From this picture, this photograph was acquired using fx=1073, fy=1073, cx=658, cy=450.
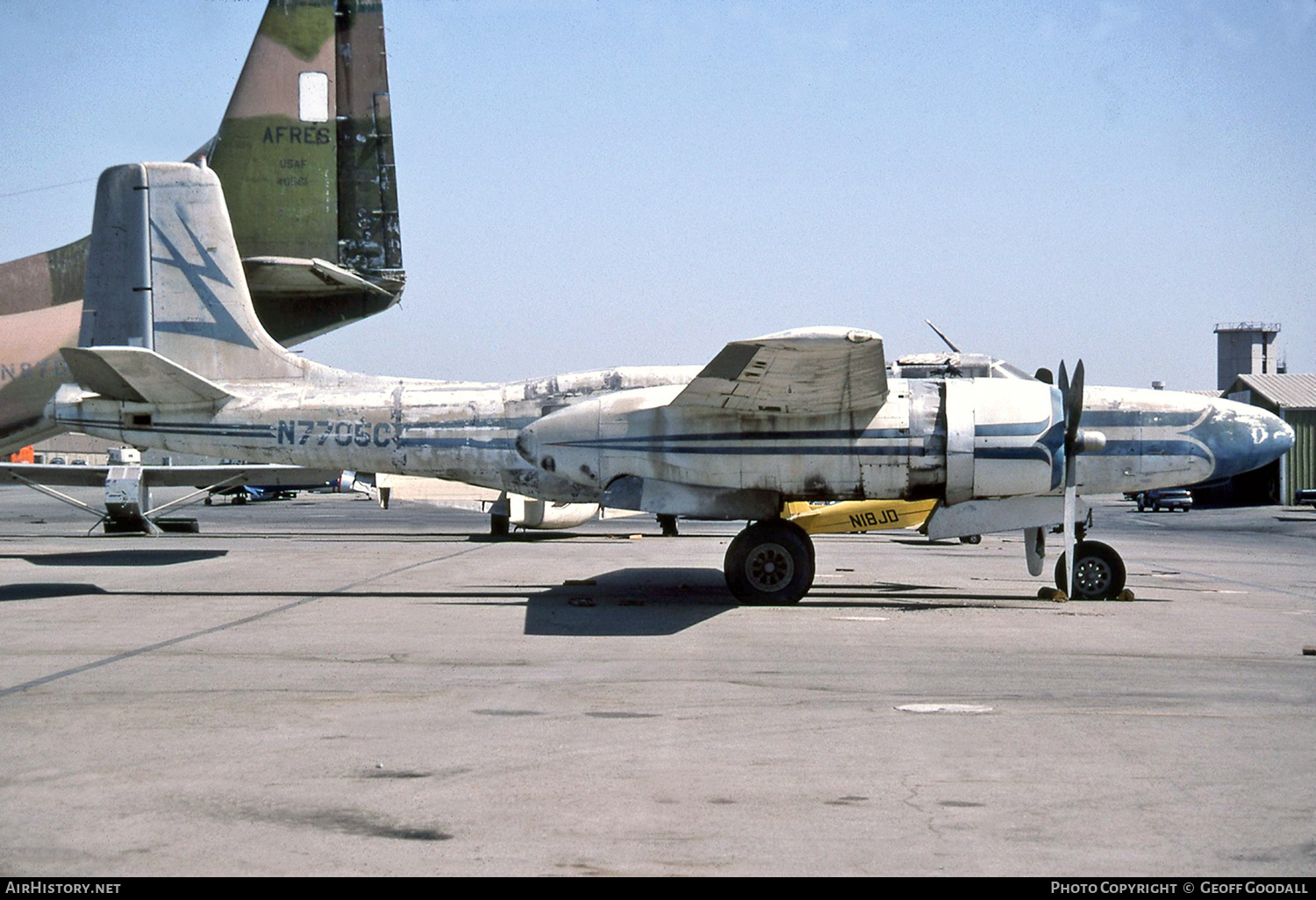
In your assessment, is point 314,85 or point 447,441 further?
point 314,85

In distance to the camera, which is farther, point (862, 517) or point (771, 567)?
point (862, 517)

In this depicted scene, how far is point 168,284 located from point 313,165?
29.9 ft

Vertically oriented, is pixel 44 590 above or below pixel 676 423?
below

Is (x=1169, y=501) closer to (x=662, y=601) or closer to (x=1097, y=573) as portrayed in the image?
(x=1097, y=573)

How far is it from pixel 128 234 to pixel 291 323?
937cm

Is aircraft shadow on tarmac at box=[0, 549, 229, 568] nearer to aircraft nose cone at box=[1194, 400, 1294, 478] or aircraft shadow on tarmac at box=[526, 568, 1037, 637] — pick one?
aircraft shadow on tarmac at box=[526, 568, 1037, 637]

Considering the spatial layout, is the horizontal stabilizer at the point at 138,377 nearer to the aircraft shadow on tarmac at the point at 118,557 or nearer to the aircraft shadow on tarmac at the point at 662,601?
the aircraft shadow on tarmac at the point at 118,557

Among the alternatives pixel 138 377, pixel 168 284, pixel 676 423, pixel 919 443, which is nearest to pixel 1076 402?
pixel 919 443

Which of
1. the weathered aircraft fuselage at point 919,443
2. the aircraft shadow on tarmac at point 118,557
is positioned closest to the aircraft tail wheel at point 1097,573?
the weathered aircraft fuselage at point 919,443

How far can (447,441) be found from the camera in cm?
1645

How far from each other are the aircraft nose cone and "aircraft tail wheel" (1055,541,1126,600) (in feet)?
6.11

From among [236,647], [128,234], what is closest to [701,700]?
[236,647]

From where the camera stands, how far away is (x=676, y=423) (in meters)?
14.9
